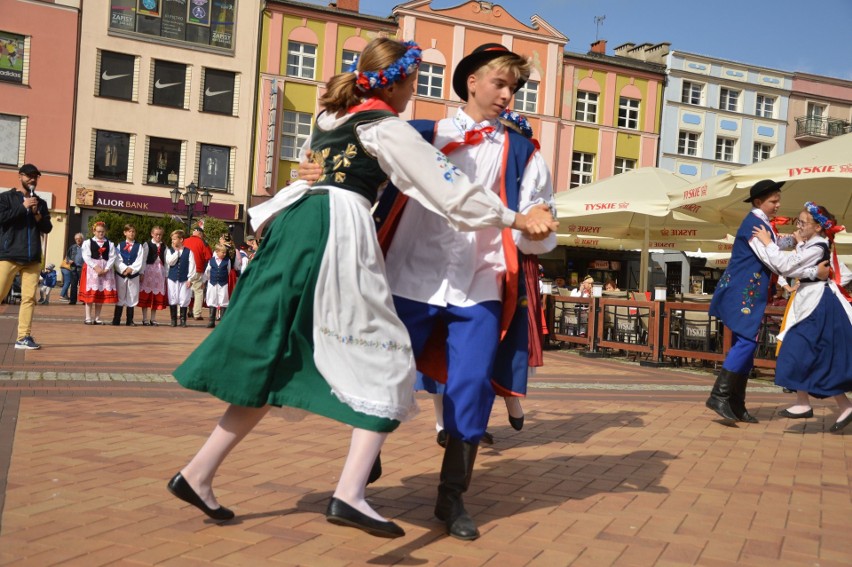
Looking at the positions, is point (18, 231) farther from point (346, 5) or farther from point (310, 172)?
point (346, 5)

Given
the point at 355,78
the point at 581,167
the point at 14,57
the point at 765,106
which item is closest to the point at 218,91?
the point at 14,57

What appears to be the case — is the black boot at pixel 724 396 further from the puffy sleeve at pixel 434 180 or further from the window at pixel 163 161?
the window at pixel 163 161

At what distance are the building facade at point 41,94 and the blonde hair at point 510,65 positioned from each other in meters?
32.6

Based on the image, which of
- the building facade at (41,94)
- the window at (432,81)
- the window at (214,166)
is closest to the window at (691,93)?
the window at (432,81)

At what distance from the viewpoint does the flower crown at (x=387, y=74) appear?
3436 millimetres

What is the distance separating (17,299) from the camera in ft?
70.5

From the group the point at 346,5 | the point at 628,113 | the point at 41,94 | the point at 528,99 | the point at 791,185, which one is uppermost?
the point at 346,5

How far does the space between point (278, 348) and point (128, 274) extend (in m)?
13.7

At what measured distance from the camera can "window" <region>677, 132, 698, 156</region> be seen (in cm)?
4456

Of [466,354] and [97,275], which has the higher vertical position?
[466,354]

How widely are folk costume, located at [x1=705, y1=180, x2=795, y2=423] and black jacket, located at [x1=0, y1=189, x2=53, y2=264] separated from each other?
6781mm

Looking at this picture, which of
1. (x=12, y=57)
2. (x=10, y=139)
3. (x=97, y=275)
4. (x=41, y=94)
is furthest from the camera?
(x=41, y=94)

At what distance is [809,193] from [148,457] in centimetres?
871

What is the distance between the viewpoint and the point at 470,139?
3.88 m
